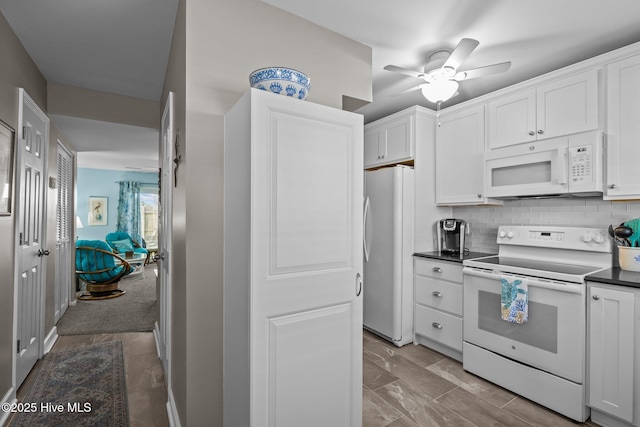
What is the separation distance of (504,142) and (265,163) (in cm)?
235

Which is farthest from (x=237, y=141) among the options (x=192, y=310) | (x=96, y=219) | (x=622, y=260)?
(x=96, y=219)

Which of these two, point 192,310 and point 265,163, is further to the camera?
point 192,310

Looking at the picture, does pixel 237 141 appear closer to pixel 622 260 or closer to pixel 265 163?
pixel 265 163

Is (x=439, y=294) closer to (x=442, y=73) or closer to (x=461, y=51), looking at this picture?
(x=442, y=73)

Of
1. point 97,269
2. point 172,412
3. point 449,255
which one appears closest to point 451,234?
point 449,255

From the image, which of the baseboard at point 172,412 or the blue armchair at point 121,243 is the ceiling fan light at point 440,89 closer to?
the baseboard at point 172,412

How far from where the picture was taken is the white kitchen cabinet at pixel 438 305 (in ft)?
9.36

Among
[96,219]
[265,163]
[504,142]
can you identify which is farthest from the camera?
[96,219]

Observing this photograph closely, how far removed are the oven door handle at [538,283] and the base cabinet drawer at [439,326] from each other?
0.49m

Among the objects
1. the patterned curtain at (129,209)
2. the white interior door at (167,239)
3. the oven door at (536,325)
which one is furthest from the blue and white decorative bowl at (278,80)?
the patterned curtain at (129,209)

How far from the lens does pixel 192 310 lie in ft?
5.48

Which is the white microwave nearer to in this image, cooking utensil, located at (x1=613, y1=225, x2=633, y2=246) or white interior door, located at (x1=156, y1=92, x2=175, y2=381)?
cooking utensil, located at (x1=613, y1=225, x2=633, y2=246)

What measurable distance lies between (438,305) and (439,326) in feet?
0.62

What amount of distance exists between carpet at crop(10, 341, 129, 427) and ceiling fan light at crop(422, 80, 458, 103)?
3023 millimetres
